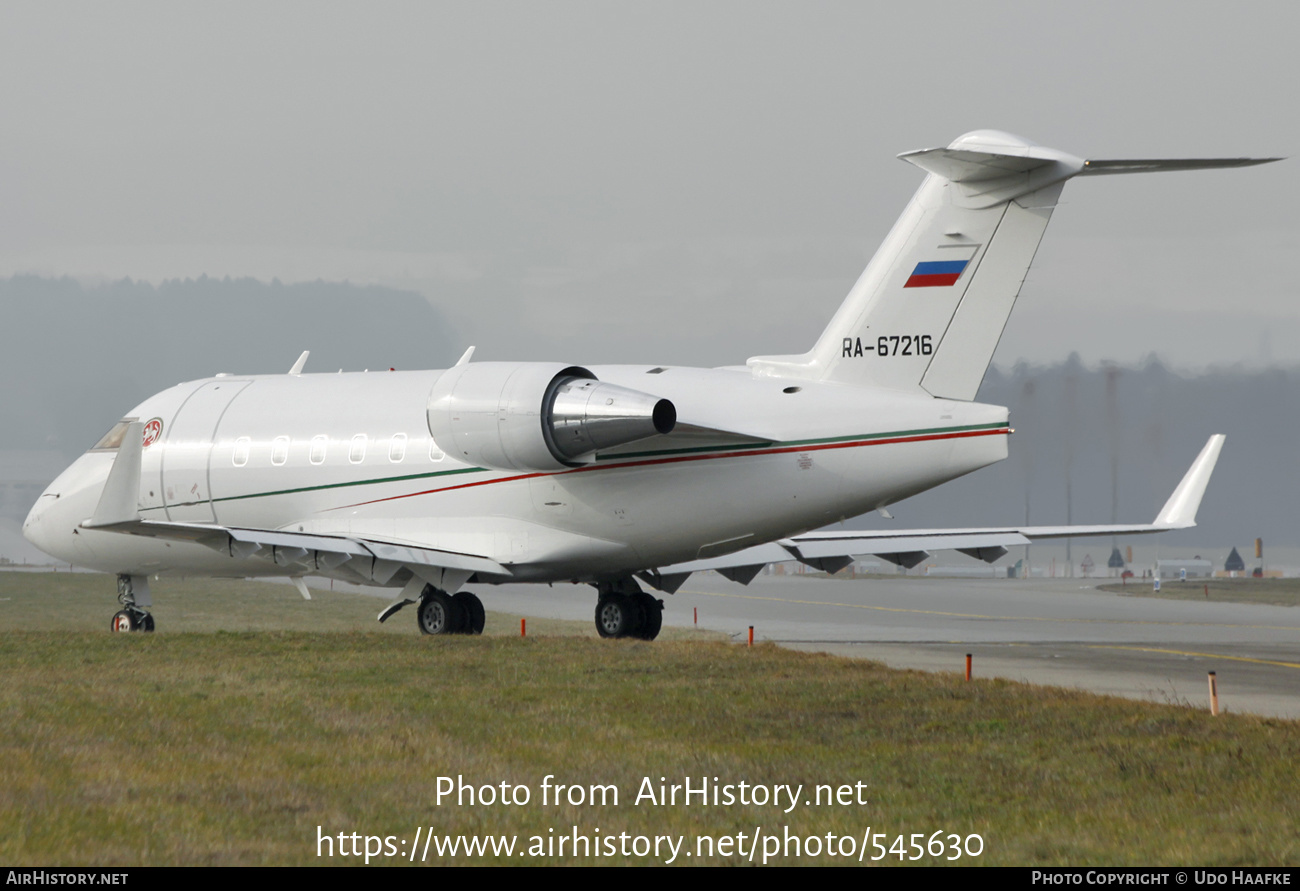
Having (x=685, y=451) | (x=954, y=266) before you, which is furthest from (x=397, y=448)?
(x=954, y=266)

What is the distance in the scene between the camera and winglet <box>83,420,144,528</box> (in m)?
17.4

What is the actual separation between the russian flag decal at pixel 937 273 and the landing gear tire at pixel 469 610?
761cm

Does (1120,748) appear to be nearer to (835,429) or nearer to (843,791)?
(843,791)

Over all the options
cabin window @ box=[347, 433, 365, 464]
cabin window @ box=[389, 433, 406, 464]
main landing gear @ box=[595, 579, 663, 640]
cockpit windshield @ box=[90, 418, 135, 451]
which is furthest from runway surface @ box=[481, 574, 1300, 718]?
cockpit windshield @ box=[90, 418, 135, 451]

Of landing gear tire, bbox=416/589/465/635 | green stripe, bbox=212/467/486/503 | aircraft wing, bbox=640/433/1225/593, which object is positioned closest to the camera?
green stripe, bbox=212/467/486/503

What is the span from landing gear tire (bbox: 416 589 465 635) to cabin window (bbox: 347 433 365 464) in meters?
2.20

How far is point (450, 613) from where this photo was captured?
19.9 meters

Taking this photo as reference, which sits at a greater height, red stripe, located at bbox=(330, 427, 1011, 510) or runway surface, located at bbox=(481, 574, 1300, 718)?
red stripe, located at bbox=(330, 427, 1011, 510)

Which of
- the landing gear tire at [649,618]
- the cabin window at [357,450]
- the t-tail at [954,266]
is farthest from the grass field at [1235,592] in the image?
the cabin window at [357,450]

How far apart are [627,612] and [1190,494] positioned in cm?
912

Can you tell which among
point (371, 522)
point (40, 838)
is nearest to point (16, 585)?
point (371, 522)

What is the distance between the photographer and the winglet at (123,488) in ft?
57.2

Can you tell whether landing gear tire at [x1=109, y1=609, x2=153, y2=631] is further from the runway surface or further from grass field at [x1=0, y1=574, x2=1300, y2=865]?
the runway surface

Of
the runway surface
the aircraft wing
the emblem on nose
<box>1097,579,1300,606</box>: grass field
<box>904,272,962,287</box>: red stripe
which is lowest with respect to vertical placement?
<box>1097,579,1300,606</box>: grass field
